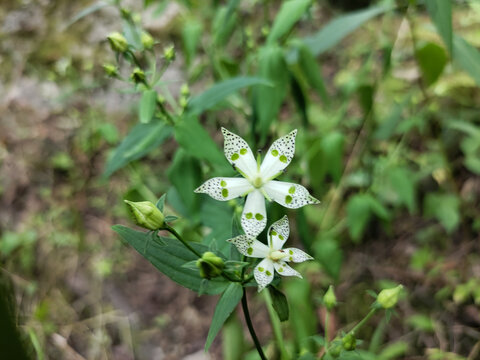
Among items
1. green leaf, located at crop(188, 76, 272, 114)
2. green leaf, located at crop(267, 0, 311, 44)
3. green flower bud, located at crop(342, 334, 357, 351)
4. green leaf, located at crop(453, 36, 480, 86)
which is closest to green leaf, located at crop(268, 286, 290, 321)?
green flower bud, located at crop(342, 334, 357, 351)

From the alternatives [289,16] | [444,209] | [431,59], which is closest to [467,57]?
[431,59]

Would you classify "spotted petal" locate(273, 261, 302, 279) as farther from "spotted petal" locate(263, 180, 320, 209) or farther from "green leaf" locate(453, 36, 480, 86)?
"green leaf" locate(453, 36, 480, 86)

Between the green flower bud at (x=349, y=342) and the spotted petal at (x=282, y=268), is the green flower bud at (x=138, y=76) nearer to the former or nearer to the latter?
the spotted petal at (x=282, y=268)

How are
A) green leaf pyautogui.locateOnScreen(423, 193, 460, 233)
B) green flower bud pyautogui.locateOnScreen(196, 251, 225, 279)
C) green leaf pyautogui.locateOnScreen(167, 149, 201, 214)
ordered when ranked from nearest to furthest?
green flower bud pyautogui.locateOnScreen(196, 251, 225, 279) → green leaf pyautogui.locateOnScreen(167, 149, 201, 214) → green leaf pyautogui.locateOnScreen(423, 193, 460, 233)

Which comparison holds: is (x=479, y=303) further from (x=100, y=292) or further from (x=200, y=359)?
(x=100, y=292)

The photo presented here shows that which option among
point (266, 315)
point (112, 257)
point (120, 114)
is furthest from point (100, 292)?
point (120, 114)
